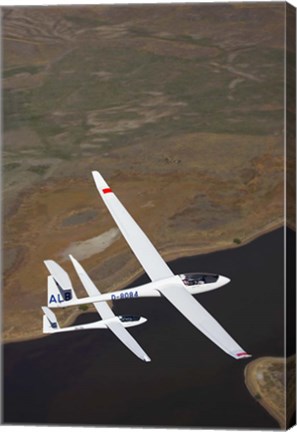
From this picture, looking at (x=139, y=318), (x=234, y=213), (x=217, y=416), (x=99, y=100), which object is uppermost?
(x=99, y=100)

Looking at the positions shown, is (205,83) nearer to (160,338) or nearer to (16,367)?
(160,338)

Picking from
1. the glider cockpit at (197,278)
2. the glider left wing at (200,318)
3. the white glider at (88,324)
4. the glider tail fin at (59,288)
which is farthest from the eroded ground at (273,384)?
the glider tail fin at (59,288)

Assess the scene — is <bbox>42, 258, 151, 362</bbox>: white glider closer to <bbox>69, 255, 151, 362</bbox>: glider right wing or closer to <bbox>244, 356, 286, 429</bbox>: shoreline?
<bbox>69, 255, 151, 362</bbox>: glider right wing

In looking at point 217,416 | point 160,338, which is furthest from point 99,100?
point 217,416

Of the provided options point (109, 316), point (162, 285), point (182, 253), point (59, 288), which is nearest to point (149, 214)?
point (182, 253)

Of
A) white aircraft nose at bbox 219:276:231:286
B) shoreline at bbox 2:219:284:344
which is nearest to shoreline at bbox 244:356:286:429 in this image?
white aircraft nose at bbox 219:276:231:286

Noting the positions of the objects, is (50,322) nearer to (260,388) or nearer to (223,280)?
(223,280)

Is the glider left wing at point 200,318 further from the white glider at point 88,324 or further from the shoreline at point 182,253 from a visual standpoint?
the white glider at point 88,324
